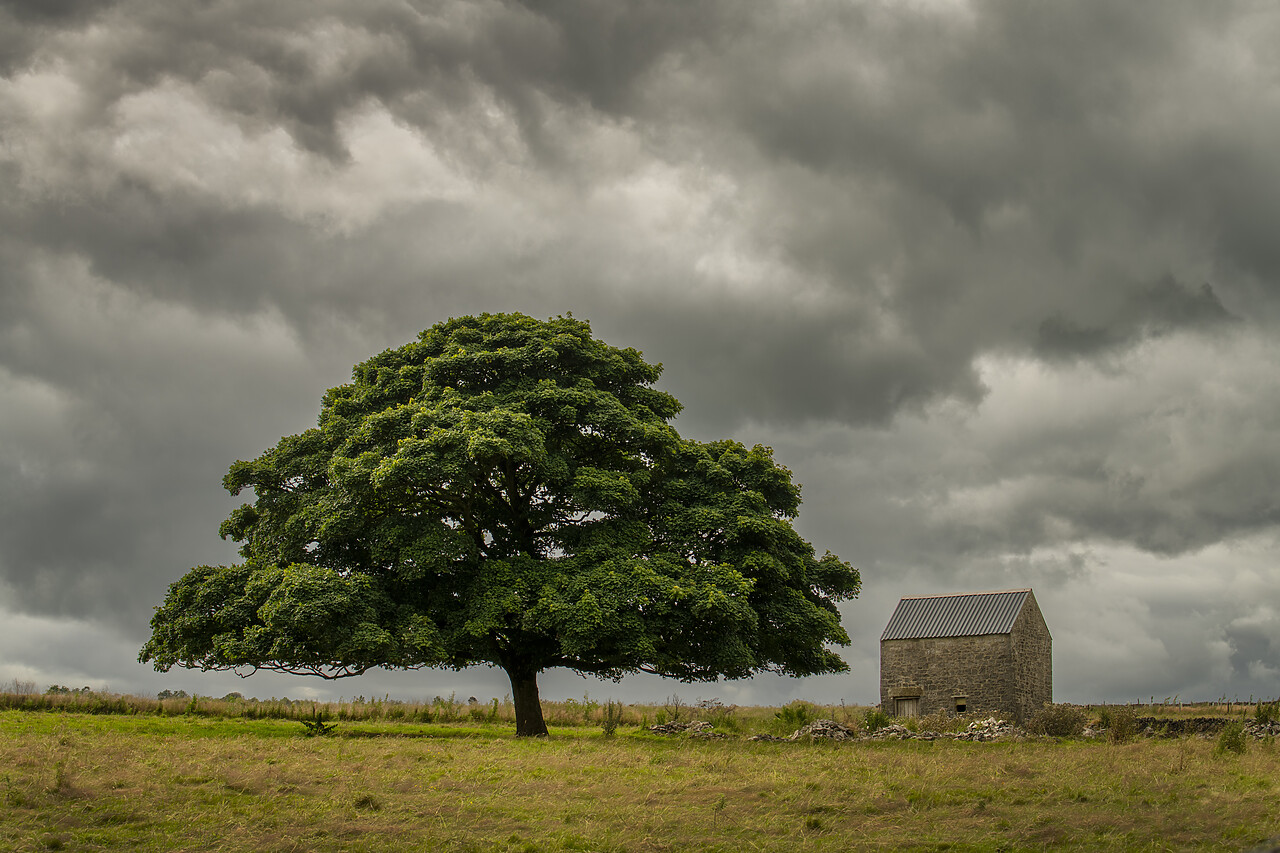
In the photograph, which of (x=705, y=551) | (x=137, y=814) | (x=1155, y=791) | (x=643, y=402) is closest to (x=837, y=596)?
(x=705, y=551)

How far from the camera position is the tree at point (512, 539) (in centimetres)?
2219

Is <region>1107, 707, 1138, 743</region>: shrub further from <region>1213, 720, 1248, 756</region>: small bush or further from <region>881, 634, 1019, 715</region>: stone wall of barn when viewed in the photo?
<region>881, 634, 1019, 715</region>: stone wall of barn

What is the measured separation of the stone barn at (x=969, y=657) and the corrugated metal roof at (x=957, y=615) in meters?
0.04

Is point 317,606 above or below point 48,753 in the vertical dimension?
above

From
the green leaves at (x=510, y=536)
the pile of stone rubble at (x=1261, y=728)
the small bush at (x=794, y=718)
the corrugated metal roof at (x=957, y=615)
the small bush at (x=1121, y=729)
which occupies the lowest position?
the small bush at (x=794, y=718)

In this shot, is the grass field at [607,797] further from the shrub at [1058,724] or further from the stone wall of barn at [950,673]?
the stone wall of barn at [950,673]

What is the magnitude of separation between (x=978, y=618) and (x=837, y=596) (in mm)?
11287

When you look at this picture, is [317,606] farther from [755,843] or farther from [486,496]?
[755,843]

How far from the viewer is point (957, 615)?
122 ft

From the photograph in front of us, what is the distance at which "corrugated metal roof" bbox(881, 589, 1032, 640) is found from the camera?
3597cm

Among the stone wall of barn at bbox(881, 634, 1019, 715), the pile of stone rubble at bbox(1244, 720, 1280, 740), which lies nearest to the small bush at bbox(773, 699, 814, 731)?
the stone wall of barn at bbox(881, 634, 1019, 715)

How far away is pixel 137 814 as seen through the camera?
1223 cm

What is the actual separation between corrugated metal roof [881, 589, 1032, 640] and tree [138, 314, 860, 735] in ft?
35.2

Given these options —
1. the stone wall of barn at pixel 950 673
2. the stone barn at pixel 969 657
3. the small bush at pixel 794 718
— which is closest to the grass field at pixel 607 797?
the small bush at pixel 794 718
